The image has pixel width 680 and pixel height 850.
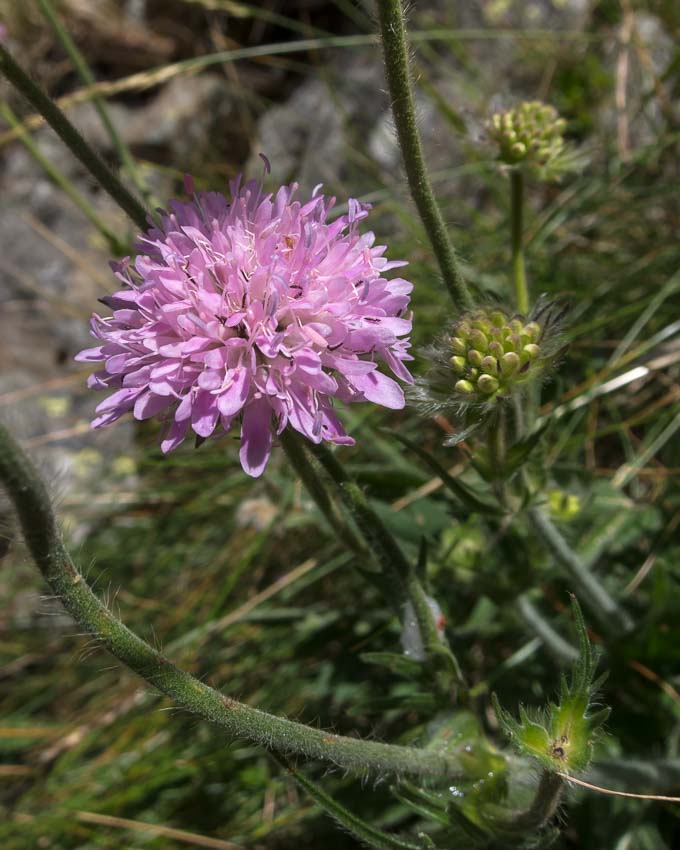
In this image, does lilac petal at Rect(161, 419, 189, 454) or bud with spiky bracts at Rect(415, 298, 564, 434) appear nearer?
lilac petal at Rect(161, 419, 189, 454)

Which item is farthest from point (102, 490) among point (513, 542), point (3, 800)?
point (513, 542)

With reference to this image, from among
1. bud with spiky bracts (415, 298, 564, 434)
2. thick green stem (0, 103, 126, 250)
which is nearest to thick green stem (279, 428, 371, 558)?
bud with spiky bracts (415, 298, 564, 434)

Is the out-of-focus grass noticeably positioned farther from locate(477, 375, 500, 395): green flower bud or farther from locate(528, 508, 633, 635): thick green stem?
locate(477, 375, 500, 395): green flower bud

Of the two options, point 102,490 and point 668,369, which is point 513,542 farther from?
point 102,490

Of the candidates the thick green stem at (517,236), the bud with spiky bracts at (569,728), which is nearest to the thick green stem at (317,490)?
the bud with spiky bracts at (569,728)

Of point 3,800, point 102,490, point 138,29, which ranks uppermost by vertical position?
point 138,29

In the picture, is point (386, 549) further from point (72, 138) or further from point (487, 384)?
point (72, 138)

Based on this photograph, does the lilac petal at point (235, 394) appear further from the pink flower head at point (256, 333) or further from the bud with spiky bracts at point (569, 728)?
the bud with spiky bracts at point (569, 728)

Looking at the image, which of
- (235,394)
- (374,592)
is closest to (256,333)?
(235,394)
